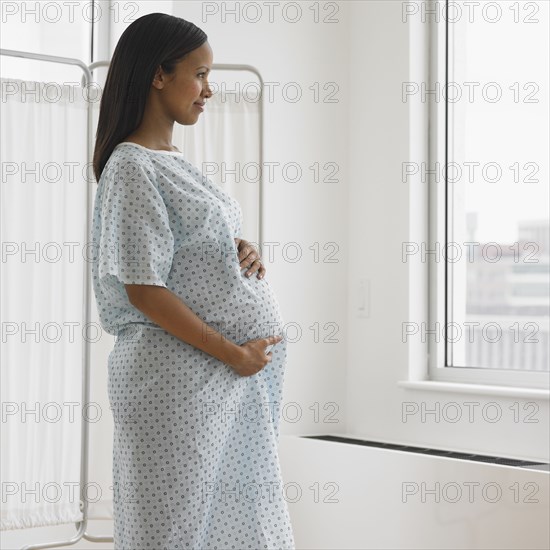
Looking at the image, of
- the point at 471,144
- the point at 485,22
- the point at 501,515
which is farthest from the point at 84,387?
the point at 485,22

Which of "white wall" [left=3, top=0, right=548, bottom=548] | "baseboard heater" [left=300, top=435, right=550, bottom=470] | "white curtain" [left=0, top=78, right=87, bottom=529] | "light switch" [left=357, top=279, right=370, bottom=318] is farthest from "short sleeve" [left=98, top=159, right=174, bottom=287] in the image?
"light switch" [left=357, top=279, right=370, bottom=318]

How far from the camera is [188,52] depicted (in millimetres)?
1530

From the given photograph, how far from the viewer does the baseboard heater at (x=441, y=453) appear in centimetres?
236

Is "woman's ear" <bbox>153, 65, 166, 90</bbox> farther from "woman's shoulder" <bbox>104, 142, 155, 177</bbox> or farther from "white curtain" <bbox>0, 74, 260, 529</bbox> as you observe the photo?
"white curtain" <bbox>0, 74, 260, 529</bbox>

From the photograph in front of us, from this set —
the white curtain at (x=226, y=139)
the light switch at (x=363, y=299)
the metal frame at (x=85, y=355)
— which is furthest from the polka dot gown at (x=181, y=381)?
the light switch at (x=363, y=299)

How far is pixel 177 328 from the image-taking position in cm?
142

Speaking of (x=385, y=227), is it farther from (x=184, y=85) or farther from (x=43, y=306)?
(x=184, y=85)

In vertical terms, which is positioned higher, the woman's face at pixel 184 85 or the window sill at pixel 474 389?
the woman's face at pixel 184 85

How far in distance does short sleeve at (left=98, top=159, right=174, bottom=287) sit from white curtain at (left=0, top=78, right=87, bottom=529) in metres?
0.94

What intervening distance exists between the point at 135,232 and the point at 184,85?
28cm

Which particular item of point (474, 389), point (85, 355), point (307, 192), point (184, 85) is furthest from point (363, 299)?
point (184, 85)

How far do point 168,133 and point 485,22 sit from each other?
156cm

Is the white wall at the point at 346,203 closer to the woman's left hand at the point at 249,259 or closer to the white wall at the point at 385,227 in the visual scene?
the white wall at the point at 385,227

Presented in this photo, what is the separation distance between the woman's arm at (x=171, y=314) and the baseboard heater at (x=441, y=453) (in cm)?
118
